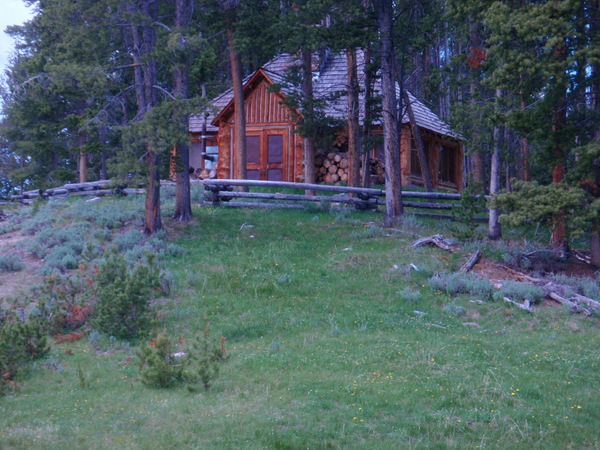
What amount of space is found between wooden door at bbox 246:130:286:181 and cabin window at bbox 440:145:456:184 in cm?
873

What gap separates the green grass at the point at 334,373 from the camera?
22.0 ft

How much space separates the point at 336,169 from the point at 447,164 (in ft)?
24.0

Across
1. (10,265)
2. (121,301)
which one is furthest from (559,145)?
(10,265)

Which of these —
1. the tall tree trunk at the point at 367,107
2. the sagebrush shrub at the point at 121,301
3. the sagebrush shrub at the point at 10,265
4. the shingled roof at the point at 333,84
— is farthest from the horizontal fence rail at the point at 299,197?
the sagebrush shrub at the point at 121,301

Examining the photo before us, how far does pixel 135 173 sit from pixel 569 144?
1097 cm

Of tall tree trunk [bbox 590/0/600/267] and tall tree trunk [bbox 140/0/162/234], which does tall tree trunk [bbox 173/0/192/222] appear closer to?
tall tree trunk [bbox 140/0/162/234]

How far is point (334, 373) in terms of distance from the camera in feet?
28.4

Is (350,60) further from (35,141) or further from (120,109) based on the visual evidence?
(35,141)

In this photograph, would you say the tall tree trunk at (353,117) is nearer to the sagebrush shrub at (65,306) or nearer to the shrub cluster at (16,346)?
the sagebrush shrub at (65,306)

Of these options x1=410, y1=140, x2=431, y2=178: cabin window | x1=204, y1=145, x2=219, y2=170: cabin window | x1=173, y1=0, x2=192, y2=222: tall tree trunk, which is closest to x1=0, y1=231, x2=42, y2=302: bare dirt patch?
x1=173, y1=0, x2=192, y2=222: tall tree trunk

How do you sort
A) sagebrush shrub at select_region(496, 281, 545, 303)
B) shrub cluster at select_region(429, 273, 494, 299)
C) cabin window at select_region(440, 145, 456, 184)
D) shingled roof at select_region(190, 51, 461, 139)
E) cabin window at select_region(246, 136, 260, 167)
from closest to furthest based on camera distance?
sagebrush shrub at select_region(496, 281, 545, 303) → shrub cluster at select_region(429, 273, 494, 299) → shingled roof at select_region(190, 51, 461, 139) → cabin window at select_region(246, 136, 260, 167) → cabin window at select_region(440, 145, 456, 184)

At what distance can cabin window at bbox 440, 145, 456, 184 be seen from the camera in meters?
31.7

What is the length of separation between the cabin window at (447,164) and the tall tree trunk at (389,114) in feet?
45.2

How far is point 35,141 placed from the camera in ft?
108
